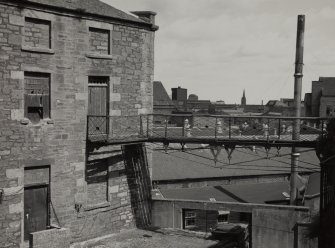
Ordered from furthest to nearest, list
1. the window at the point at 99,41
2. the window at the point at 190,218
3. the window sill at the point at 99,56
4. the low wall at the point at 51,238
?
the window at the point at 190,218, the window at the point at 99,41, the window sill at the point at 99,56, the low wall at the point at 51,238

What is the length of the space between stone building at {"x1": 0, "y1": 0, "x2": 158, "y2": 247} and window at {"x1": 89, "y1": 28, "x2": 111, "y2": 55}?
0.13 ft

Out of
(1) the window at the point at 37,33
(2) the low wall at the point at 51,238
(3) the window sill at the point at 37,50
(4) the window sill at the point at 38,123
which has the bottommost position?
(2) the low wall at the point at 51,238

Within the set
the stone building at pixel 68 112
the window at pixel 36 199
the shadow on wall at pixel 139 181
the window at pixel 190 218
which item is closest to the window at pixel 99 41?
the stone building at pixel 68 112

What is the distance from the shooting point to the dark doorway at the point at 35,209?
15688 mm

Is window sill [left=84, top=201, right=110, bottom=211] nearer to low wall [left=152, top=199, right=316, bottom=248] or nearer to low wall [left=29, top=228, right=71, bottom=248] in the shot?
low wall [left=29, top=228, right=71, bottom=248]

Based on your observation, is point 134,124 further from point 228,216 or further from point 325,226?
point 228,216

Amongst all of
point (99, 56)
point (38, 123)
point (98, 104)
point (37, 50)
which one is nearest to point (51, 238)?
point (38, 123)

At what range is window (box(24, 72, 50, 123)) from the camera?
15273 millimetres

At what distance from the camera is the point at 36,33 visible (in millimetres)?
15352

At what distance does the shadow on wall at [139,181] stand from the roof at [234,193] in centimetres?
827

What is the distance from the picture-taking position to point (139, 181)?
19.7m

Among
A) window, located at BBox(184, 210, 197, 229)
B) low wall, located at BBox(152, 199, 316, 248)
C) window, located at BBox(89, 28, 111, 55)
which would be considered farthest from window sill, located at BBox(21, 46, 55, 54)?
window, located at BBox(184, 210, 197, 229)

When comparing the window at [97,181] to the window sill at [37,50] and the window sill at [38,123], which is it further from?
the window sill at [37,50]

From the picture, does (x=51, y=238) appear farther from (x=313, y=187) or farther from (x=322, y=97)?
(x=322, y=97)
